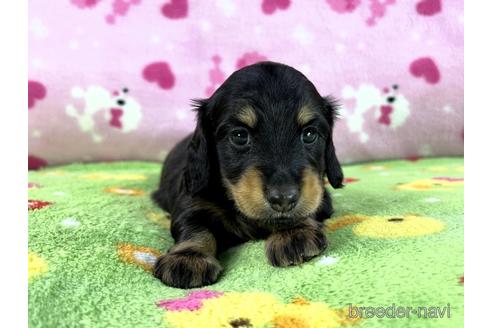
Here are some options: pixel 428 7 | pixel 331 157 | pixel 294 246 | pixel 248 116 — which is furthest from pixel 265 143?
pixel 428 7

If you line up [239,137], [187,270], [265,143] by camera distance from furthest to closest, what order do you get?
[239,137], [265,143], [187,270]

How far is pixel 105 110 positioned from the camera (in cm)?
424

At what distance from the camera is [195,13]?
4.26 meters

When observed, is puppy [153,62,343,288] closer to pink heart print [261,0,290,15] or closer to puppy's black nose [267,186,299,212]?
puppy's black nose [267,186,299,212]

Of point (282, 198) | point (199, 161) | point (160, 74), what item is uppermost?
point (160, 74)

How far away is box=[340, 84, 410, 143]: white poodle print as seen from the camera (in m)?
4.28

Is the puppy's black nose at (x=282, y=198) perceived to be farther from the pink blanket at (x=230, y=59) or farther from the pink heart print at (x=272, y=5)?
the pink heart print at (x=272, y=5)

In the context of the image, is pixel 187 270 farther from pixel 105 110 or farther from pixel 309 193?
pixel 105 110

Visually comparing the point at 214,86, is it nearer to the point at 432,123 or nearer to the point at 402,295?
the point at 432,123

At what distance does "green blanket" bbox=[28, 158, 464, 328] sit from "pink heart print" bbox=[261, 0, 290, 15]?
1.90 meters

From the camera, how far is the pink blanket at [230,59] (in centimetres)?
421

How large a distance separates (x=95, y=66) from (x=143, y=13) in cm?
53

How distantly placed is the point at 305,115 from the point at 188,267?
0.77 m

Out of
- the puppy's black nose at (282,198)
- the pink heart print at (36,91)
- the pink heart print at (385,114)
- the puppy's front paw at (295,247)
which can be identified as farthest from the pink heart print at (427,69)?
the pink heart print at (36,91)
